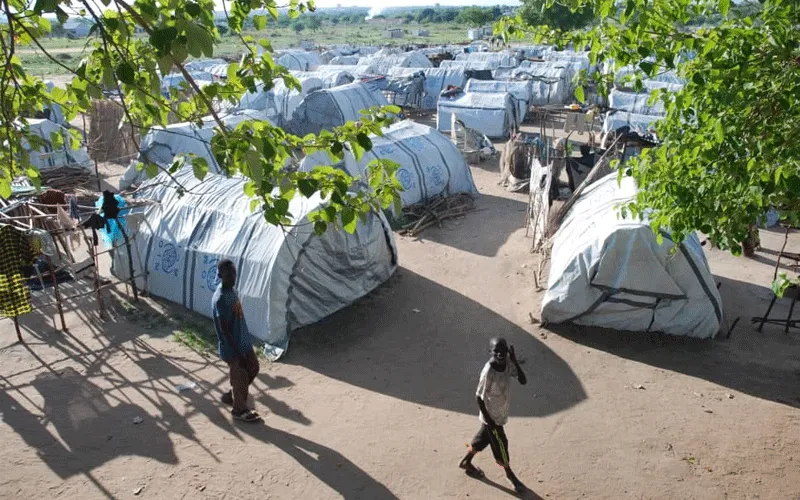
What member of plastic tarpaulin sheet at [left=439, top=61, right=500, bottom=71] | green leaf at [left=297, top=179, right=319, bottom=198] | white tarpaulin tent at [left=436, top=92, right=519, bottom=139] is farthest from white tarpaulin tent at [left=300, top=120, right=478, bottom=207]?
plastic tarpaulin sheet at [left=439, top=61, right=500, bottom=71]

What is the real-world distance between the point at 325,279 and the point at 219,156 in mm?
6431

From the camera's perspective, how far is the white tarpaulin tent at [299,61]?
46.7m

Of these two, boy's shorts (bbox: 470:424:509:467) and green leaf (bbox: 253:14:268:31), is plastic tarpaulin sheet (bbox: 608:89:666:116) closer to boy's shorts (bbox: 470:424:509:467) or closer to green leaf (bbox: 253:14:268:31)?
boy's shorts (bbox: 470:424:509:467)

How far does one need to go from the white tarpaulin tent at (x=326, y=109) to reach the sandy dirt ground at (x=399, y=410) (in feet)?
47.7

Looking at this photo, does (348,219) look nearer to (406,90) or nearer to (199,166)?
(199,166)

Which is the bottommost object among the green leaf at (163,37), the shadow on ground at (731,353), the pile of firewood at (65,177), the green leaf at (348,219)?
the shadow on ground at (731,353)

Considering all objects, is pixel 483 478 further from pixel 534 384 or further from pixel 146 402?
Answer: pixel 146 402

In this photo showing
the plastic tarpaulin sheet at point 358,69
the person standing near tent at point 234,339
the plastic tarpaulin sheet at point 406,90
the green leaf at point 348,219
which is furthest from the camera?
the plastic tarpaulin sheet at point 358,69

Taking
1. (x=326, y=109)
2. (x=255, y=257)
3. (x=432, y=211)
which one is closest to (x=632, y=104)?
(x=326, y=109)

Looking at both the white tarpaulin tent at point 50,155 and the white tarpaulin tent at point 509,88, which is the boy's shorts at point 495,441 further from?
the white tarpaulin tent at point 509,88

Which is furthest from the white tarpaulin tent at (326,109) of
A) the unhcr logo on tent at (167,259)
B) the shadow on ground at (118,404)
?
the shadow on ground at (118,404)

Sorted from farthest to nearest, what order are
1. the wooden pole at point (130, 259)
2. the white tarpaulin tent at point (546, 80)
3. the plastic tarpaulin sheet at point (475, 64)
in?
1. the plastic tarpaulin sheet at point (475, 64)
2. the white tarpaulin tent at point (546, 80)
3. the wooden pole at point (130, 259)

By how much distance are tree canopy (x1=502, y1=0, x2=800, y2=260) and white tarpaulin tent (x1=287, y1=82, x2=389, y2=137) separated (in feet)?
63.0

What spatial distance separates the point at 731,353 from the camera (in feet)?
29.4
